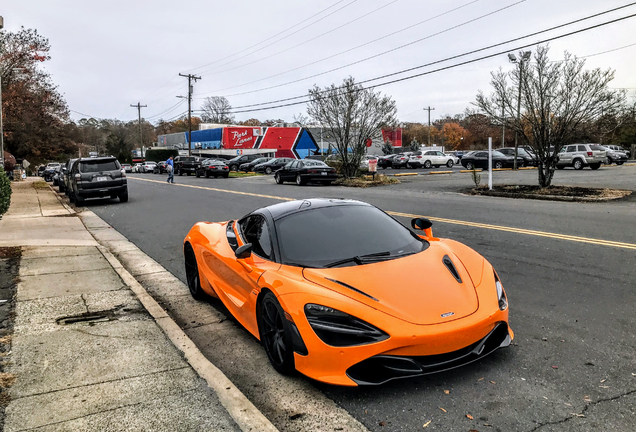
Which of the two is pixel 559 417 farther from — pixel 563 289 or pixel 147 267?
pixel 147 267

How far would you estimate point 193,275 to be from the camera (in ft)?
19.6

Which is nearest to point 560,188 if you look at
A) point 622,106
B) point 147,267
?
point 622,106

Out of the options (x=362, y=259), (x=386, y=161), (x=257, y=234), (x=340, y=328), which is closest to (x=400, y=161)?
(x=386, y=161)

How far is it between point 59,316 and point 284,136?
63.1 m

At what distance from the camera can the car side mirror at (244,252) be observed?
14.3ft

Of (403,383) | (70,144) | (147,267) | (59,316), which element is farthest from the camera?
(70,144)

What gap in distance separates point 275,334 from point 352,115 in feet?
80.4

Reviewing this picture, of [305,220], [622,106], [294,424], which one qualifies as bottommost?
[294,424]

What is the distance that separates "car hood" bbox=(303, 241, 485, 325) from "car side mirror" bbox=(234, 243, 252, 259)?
777 mm

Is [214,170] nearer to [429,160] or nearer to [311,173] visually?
[311,173]

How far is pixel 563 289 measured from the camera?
5.51m

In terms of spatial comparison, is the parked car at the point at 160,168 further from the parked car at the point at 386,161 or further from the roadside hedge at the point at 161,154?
the roadside hedge at the point at 161,154

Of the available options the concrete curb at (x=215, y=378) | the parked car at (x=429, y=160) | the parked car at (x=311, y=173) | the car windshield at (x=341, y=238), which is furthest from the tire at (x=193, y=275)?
the parked car at (x=429, y=160)

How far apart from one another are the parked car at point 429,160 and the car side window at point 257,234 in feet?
129
